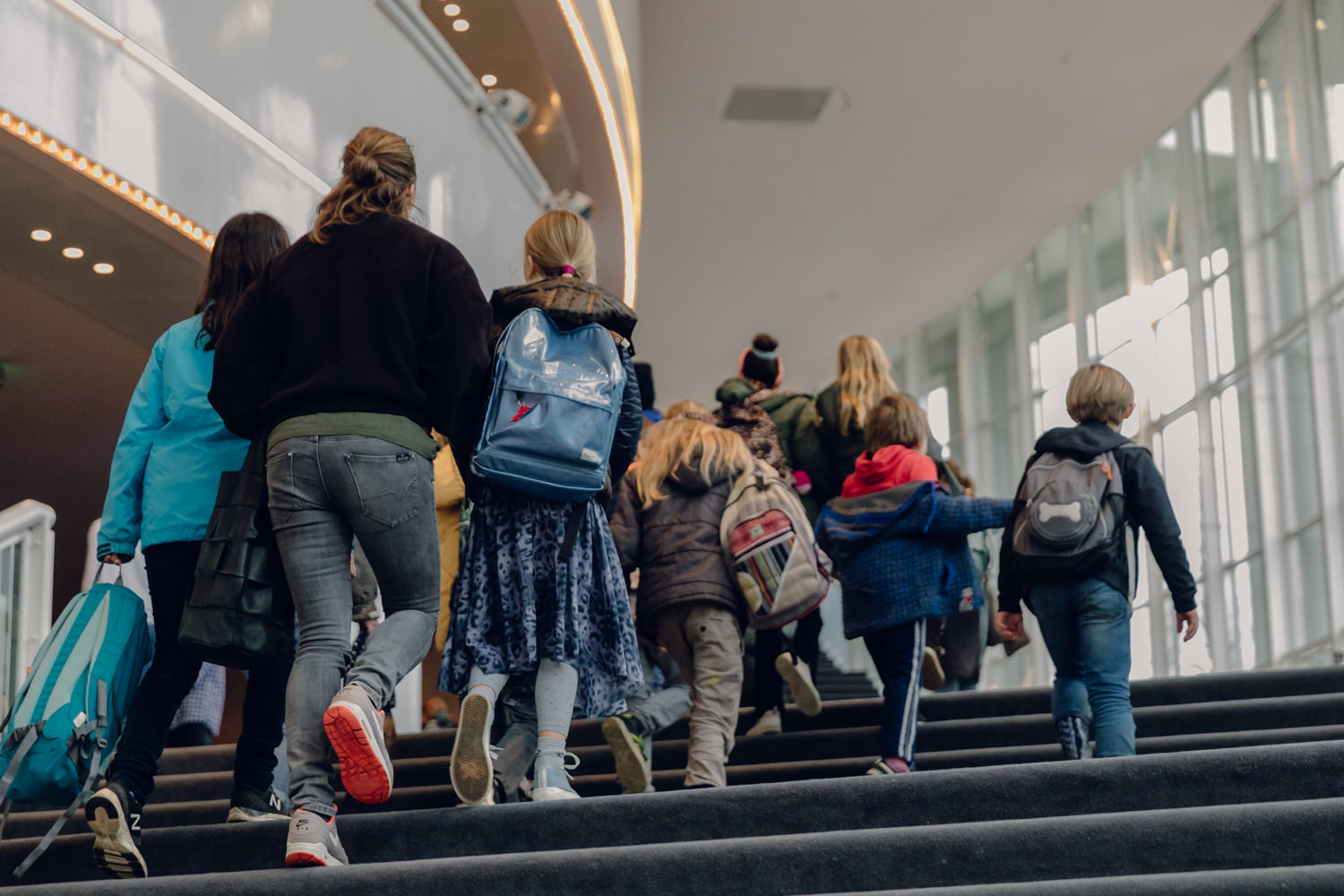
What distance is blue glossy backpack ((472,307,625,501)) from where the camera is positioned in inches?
163

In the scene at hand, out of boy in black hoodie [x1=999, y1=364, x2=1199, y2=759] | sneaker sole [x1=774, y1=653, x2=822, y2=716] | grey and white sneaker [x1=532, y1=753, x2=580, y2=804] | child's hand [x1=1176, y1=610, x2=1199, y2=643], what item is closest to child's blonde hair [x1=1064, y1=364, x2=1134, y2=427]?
boy in black hoodie [x1=999, y1=364, x2=1199, y2=759]

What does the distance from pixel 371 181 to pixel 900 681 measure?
2.60 m

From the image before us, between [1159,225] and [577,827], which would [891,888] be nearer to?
[577,827]

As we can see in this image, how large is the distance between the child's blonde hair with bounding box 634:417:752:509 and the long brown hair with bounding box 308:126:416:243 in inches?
70.8

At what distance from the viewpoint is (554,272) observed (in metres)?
4.56

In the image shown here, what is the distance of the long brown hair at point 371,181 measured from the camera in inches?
157

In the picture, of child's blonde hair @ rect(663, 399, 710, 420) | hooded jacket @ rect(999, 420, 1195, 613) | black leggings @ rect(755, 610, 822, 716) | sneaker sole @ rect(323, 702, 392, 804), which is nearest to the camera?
sneaker sole @ rect(323, 702, 392, 804)

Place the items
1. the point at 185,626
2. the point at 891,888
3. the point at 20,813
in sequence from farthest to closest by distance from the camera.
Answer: the point at 20,813 < the point at 185,626 < the point at 891,888

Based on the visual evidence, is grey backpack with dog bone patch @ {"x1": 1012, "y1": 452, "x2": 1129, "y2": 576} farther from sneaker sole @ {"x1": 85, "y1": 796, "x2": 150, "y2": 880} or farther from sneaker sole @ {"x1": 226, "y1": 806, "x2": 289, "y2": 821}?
sneaker sole @ {"x1": 85, "y1": 796, "x2": 150, "y2": 880}

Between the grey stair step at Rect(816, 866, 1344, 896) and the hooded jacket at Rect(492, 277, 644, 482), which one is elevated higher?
the hooded jacket at Rect(492, 277, 644, 482)

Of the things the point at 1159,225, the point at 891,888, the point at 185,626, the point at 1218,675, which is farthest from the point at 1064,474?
the point at 1159,225

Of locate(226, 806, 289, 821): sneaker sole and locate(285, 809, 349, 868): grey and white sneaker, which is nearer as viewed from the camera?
locate(285, 809, 349, 868): grey and white sneaker

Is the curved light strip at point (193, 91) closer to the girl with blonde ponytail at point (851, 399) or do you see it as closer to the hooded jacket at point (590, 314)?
the hooded jacket at point (590, 314)

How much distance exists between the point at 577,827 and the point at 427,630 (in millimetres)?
643
